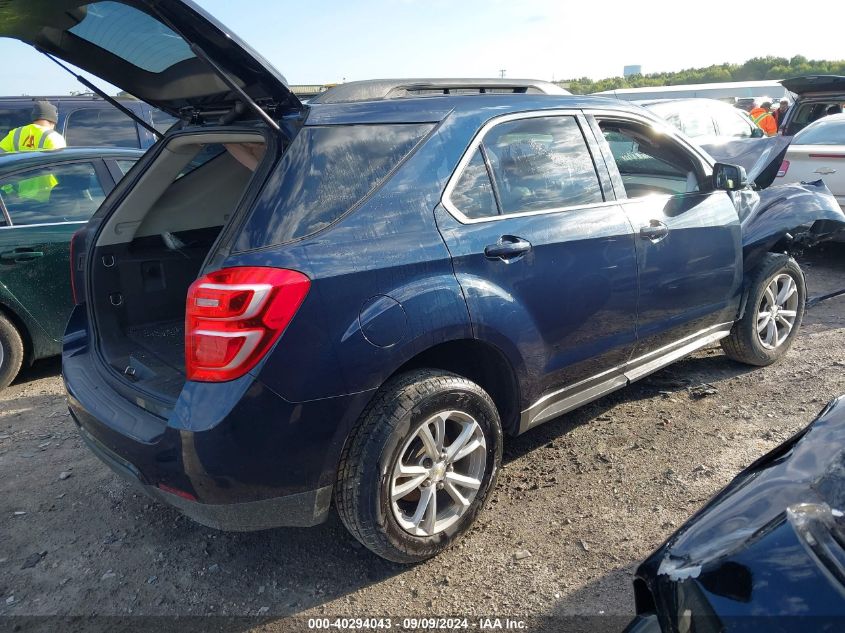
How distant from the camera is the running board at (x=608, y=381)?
3.21m

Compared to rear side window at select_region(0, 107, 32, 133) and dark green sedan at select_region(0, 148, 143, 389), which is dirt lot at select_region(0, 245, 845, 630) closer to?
dark green sedan at select_region(0, 148, 143, 389)

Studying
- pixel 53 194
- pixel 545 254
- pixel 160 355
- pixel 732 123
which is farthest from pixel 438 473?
pixel 732 123

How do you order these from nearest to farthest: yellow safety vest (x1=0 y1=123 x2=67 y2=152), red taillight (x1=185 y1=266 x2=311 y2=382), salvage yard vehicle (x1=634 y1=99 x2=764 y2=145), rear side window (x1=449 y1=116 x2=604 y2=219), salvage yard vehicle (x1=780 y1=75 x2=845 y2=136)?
red taillight (x1=185 y1=266 x2=311 y2=382), rear side window (x1=449 y1=116 x2=604 y2=219), yellow safety vest (x1=0 y1=123 x2=67 y2=152), salvage yard vehicle (x1=780 y1=75 x2=845 y2=136), salvage yard vehicle (x1=634 y1=99 x2=764 y2=145)

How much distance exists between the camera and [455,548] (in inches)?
116

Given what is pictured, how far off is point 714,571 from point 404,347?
4.35 feet

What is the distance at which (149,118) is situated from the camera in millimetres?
9086

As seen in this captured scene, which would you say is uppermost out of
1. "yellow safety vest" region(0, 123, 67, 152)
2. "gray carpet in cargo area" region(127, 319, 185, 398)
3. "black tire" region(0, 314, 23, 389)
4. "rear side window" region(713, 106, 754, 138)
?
"rear side window" region(713, 106, 754, 138)

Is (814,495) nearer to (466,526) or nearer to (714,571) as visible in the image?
(714,571)

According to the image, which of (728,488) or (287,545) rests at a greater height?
(728,488)

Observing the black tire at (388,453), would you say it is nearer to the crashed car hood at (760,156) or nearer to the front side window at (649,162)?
the front side window at (649,162)

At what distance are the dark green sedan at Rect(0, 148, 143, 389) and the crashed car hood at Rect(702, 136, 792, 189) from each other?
15.9ft

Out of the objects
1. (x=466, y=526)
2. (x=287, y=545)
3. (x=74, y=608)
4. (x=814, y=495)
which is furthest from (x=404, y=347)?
(x=74, y=608)

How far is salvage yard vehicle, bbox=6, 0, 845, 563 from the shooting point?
2.34 metres

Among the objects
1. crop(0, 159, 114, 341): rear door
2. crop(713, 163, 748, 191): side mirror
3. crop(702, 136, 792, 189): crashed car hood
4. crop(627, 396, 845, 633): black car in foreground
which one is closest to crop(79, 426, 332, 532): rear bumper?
crop(627, 396, 845, 633): black car in foreground
